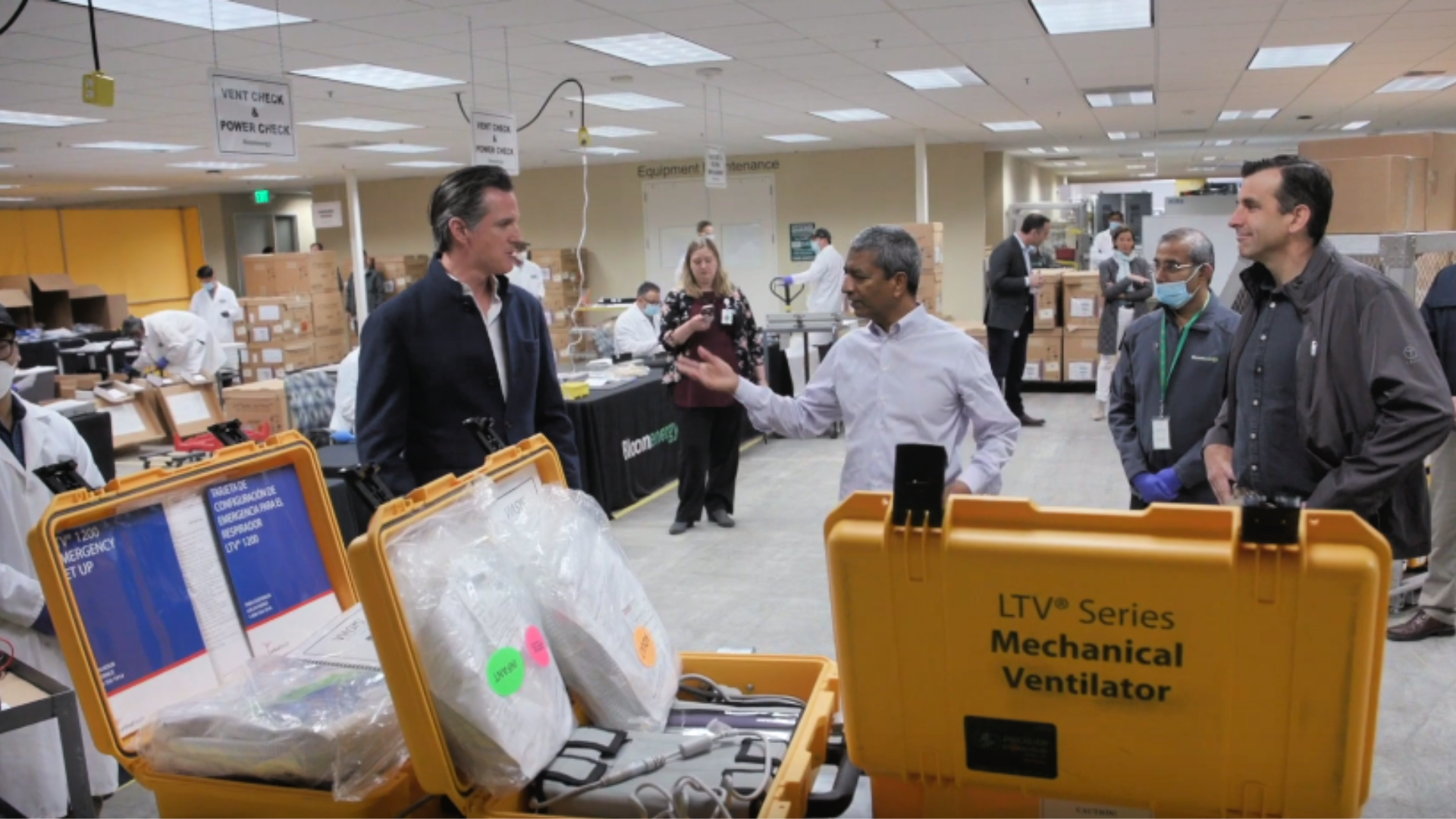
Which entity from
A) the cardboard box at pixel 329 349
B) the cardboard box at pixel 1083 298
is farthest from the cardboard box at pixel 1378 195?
the cardboard box at pixel 329 349

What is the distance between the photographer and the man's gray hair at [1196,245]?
310cm

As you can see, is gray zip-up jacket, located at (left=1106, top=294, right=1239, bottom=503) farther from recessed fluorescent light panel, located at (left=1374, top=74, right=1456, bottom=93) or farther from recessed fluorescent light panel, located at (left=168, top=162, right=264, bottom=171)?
recessed fluorescent light panel, located at (left=168, top=162, right=264, bottom=171)

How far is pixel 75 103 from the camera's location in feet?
26.5

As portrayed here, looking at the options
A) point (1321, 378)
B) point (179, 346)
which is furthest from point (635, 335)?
point (1321, 378)

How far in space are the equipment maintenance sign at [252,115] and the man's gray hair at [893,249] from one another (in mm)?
3845

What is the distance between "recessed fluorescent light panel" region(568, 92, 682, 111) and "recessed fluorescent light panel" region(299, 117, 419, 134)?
7.24ft

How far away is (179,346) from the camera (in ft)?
30.0

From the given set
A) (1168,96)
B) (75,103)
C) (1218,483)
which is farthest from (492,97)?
(1218,483)

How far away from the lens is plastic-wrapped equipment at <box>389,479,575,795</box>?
1095mm

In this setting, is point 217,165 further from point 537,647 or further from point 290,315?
point 537,647

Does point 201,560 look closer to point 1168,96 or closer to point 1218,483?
point 1218,483

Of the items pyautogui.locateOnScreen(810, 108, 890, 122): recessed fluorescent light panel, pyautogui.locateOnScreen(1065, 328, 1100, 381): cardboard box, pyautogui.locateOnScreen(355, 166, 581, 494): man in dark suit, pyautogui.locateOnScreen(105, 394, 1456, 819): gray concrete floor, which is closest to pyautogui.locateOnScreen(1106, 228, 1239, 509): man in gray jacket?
pyautogui.locateOnScreen(105, 394, 1456, 819): gray concrete floor

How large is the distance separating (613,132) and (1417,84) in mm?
8167

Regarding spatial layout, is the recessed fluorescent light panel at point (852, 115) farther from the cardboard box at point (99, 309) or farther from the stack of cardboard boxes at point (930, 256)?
the cardboard box at point (99, 309)
